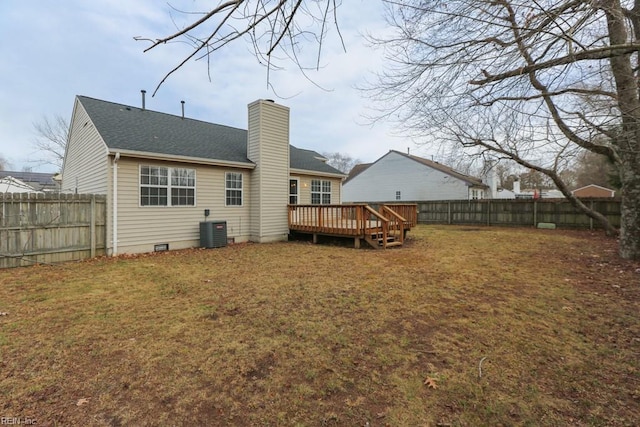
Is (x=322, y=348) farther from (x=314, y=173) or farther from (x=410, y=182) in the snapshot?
(x=410, y=182)

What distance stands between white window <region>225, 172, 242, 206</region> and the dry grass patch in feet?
15.1

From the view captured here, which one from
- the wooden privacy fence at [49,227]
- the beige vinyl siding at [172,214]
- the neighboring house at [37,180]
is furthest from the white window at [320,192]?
the neighboring house at [37,180]

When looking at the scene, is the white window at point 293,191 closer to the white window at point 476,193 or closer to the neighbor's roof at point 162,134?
the neighbor's roof at point 162,134

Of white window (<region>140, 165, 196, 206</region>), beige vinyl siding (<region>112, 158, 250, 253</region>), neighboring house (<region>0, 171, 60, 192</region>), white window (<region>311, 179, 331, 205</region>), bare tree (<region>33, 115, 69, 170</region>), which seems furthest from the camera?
neighboring house (<region>0, 171, 60, 192</region>)

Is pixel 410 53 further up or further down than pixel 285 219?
further up

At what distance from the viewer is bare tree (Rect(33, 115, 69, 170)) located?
72.1 feet

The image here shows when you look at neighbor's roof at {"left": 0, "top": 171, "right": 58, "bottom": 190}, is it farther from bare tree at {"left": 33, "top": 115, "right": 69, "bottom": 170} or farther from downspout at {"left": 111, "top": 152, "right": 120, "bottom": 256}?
downspout at {"left": 111, "top": 152, "right": 120, "bottom": 256}

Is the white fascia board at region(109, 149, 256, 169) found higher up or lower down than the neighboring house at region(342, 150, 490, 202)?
lower down

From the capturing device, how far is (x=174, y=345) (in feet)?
9.73

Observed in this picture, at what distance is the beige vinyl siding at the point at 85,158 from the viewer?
26.3 feet

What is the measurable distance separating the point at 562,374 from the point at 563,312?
1.74m

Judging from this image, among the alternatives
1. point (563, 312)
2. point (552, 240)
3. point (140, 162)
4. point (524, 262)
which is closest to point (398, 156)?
point (552, 240)

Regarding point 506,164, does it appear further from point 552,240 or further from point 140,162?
point 140,162

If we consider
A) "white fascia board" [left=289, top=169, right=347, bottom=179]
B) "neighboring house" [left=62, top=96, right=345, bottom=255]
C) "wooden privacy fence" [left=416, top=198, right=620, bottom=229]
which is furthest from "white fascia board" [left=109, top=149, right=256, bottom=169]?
"wooden privacy fence" [left=416, top=198, right=620, bottom=229]
